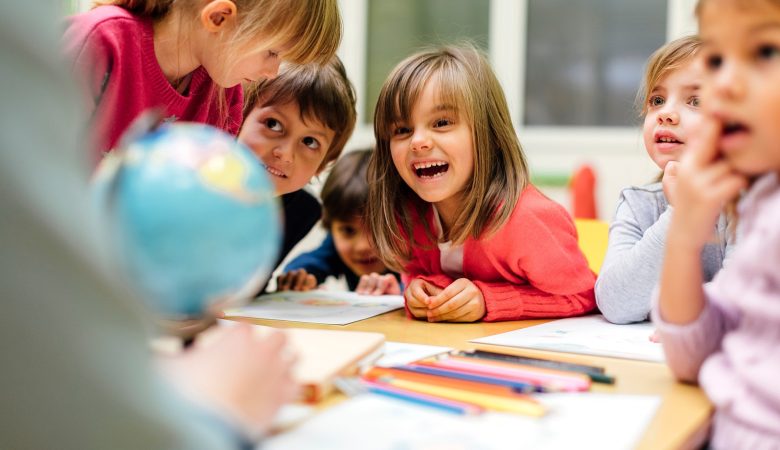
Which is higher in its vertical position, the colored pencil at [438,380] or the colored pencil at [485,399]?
the colored pencil at [485,399]

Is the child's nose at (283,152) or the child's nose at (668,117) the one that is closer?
the child's nose at (668,117)

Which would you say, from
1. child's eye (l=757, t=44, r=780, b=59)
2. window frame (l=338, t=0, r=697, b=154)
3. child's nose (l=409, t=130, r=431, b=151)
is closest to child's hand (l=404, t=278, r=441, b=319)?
child's nose (l=409, t=130, r=431, b=151)

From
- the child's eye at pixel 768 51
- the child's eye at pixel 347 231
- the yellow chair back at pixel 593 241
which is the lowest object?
the child's eye at pixel 347 231

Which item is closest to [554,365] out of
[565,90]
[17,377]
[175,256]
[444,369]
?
[444,369]

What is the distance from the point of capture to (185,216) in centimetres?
53

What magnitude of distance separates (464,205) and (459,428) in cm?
76

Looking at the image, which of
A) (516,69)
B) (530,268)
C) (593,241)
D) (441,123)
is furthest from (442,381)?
(516,69)

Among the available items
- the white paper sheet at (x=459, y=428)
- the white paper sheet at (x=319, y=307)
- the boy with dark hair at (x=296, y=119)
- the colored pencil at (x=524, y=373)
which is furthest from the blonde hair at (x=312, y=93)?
the white paper sheet at (x=459, y=428)

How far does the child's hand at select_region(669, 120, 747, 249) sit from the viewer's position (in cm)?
65

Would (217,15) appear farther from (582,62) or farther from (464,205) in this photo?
(582,62)

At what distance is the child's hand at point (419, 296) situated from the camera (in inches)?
46.9

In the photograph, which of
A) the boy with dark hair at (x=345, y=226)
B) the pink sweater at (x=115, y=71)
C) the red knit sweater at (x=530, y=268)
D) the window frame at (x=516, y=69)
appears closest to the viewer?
the pink sweater at (x=115, y=71)

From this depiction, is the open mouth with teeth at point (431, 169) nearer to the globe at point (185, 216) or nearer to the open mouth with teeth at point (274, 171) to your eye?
the open mouth with teeth at point (274, 171)

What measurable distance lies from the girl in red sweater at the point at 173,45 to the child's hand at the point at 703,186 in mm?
706
